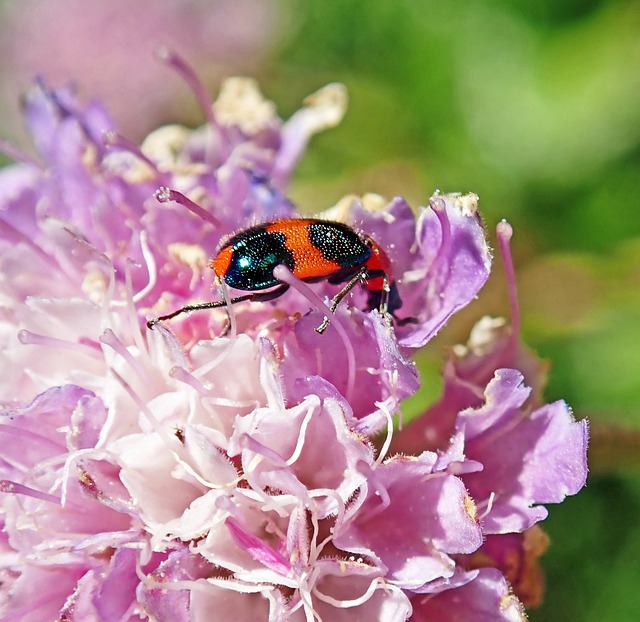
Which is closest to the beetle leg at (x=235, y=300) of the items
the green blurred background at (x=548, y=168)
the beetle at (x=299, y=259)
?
the beetle at (x=299, y=259)

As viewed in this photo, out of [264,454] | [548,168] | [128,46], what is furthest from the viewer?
[128,46]

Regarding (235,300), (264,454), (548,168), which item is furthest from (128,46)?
(264,454)

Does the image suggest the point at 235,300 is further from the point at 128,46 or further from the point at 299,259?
the point at 128,46

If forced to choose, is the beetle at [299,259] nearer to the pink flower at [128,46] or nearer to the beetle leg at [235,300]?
the beetle leg at [235,300]

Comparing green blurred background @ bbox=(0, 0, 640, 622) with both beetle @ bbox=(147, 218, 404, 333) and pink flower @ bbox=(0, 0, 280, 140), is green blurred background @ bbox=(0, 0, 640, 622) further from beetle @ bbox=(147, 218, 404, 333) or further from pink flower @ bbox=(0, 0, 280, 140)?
beetle @ bbox=(147, 218, 404, 333)

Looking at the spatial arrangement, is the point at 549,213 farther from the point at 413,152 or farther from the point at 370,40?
the point at 370,40

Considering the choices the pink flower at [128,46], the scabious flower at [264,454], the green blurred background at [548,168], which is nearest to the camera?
the scabious flower at [264,454]

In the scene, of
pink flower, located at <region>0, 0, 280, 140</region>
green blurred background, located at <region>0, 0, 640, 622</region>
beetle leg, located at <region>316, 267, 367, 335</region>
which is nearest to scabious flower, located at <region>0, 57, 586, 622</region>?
beetle leg, located at <region>316, 267, 367, 335</region>
